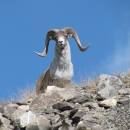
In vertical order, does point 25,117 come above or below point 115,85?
below

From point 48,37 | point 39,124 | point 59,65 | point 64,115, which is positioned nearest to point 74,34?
point 48,37

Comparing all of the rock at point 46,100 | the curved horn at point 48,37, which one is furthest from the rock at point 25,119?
the curved horn at point 48,37

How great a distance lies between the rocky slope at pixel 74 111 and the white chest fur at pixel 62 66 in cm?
337

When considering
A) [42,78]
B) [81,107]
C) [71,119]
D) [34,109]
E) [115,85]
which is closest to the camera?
[71,119]

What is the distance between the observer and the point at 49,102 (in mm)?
10086

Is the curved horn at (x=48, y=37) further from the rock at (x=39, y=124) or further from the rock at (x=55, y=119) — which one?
the rock at (x=39, y=124)

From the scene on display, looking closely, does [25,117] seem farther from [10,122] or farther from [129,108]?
[129,108]

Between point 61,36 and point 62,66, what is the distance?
105 centimetres

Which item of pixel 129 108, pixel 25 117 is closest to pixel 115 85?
pixel 129 108

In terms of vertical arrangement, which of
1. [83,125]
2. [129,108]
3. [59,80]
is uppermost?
[59,80]

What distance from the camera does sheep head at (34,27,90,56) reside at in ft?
46.9

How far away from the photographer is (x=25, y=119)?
29.6ft

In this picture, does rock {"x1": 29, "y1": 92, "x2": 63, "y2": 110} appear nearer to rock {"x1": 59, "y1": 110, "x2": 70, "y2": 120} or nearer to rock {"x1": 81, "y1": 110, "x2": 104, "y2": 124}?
rock {"x1": 59, "y1": 110, "x2": 70, "y2": 120}

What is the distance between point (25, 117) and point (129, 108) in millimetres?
2259
